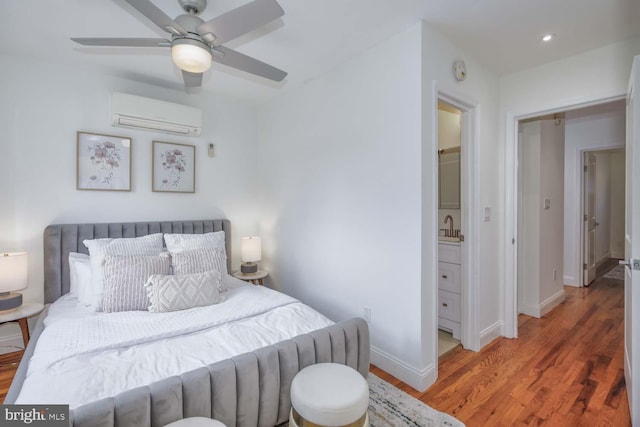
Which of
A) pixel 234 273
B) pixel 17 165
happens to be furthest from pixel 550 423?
pixel 17 165

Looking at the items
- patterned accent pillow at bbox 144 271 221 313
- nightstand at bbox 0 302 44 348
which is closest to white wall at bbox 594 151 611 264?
patterned accent pillow at bbox 144 271 221 313

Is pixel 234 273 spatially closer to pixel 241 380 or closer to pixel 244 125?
pixel 244 125

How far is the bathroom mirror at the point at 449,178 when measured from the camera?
3250 mm

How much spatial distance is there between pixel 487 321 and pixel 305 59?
2857 mm

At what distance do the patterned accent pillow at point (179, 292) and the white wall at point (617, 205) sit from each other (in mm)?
8055

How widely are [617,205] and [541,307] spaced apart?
4.94 metres

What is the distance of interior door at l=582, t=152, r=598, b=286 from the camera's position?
4652 millimetres

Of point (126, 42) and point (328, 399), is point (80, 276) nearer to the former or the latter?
point (126, 42)

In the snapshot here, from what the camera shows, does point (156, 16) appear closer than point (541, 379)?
Yes

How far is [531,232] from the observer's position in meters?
3.54

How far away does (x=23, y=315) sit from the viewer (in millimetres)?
2283

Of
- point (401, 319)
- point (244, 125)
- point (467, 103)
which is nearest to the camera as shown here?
point (401, 319)

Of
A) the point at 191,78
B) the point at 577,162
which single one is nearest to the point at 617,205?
the point at 577,162

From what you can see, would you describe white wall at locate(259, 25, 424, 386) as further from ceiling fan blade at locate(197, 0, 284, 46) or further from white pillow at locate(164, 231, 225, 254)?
ceiling fan blade at locate(197, 0, 284, 46)
